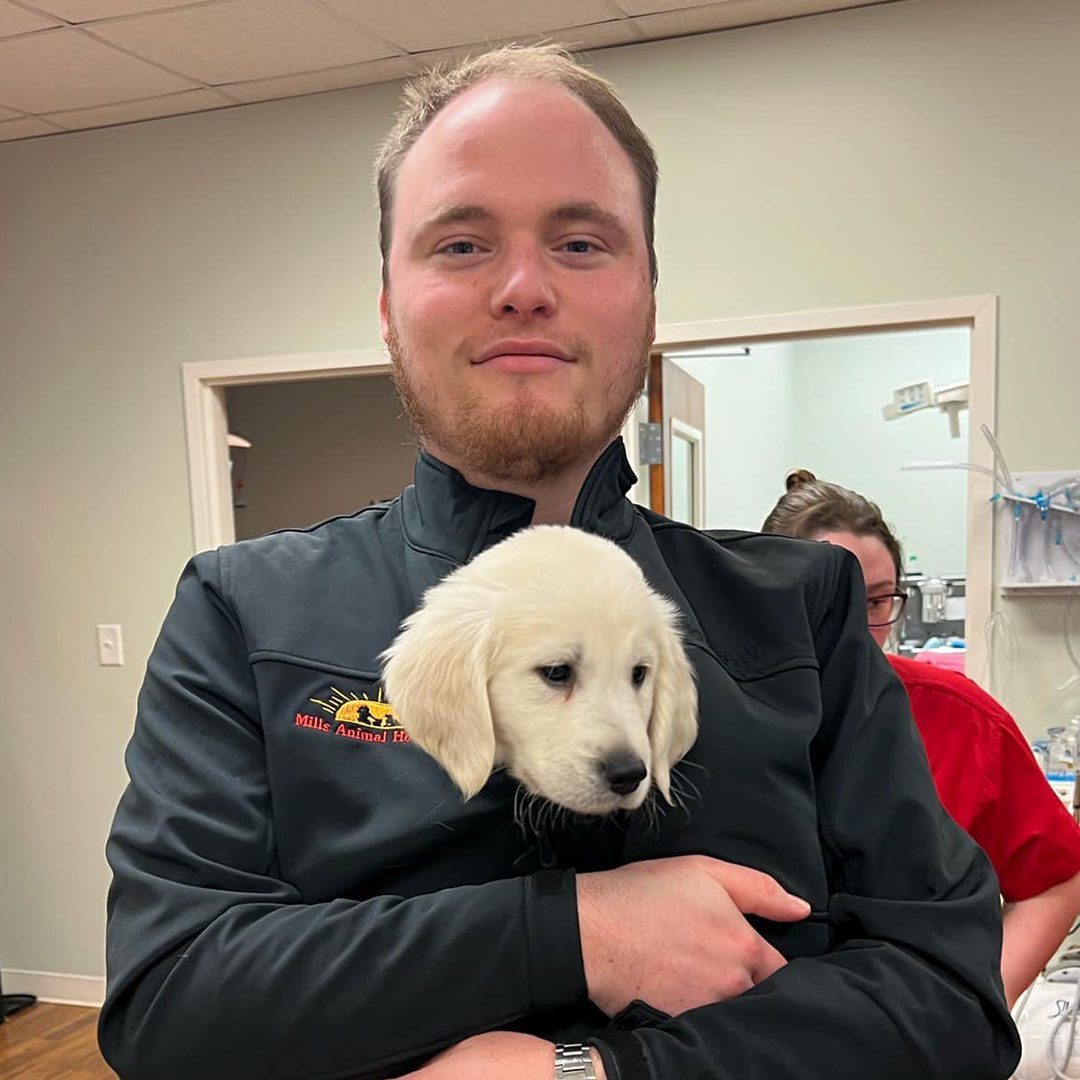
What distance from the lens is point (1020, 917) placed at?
1.56 meters

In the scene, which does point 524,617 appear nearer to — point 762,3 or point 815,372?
point 762,3

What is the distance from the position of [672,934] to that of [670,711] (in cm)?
15

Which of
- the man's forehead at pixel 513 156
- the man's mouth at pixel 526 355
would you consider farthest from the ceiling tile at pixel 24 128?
the man's mouth at pixel 526 355

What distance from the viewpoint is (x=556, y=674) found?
28.1 inches

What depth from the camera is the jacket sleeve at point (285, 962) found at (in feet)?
2.08

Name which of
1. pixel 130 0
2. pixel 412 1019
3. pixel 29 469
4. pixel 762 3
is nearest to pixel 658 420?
pixel 762 3

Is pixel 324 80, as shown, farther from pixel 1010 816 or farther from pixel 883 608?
pixel 1010 816

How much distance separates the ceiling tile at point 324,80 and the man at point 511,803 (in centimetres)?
235

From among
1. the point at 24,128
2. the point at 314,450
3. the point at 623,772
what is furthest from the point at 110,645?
the point at 623,772

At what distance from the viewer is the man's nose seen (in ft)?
2.36

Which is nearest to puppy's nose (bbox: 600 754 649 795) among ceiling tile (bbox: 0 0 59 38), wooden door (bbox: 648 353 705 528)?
wooden door (bbox: 648 353 705 528)

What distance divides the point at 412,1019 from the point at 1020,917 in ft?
4.18

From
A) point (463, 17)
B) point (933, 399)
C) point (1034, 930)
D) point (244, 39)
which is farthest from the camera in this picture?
point (933, 399)

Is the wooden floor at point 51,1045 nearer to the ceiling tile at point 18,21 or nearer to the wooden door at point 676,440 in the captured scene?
the wooden door at point 676,440
